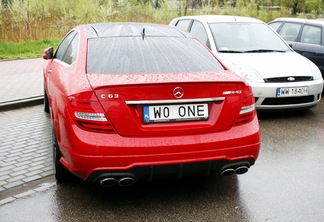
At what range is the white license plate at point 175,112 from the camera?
3.37m

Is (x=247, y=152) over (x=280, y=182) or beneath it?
over

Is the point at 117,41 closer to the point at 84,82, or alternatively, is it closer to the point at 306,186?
the point at 84,82

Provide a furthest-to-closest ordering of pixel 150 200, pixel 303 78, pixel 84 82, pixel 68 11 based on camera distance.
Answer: pixel 68 11, pixel 303 78, pixel 150 200, pixel 84 82

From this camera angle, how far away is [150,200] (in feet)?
12.7

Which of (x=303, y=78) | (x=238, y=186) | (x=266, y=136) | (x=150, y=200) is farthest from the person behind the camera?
(x=303, y=78)

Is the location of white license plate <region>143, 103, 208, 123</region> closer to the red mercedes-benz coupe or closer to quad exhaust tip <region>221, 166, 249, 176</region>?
the red mercedes-benz coupe

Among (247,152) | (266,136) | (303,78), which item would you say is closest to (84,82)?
(247,152)

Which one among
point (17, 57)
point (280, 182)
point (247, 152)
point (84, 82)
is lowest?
point (17, 57)

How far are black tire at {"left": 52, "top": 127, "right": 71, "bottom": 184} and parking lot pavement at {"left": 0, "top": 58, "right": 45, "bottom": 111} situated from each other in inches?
138

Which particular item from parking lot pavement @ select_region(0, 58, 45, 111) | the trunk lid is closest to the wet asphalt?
the trunk lid

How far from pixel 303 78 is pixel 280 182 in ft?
10.2

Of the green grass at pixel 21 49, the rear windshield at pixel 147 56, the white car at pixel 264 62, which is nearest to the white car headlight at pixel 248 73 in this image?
the white car at pixel 264 62

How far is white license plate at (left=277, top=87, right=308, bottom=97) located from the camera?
667 cm

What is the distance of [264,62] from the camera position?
705 cm
